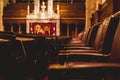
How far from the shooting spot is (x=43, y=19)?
19.1 metres

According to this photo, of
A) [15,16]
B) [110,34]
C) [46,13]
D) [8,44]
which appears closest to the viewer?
[8,44]

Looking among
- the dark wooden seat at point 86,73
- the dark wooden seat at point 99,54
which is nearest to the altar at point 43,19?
the dark wooden seat at point 99,54

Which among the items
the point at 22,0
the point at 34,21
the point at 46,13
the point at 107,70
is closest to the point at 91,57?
the point at 107,70

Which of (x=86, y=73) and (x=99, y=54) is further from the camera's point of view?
(x=99, y=54)

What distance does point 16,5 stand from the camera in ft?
75.1

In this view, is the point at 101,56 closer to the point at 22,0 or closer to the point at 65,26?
the point at 65,26

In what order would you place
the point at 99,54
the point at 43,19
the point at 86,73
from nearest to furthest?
1. the point at 86,73
2. the point at 99,54
3. the point at 43,19

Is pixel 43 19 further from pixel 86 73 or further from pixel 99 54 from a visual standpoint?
pixel 86 73

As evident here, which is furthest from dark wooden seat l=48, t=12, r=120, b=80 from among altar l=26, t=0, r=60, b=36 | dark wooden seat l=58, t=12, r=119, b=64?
altar l=26, t=0, r=60, b=36

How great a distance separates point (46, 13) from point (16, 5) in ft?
16.0

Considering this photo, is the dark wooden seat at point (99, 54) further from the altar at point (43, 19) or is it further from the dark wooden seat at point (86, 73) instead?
the altar at point (43, 19)

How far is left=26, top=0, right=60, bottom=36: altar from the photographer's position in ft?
61.5

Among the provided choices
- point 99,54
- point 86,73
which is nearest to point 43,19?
point 99,54

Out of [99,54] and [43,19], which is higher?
[43,19]
